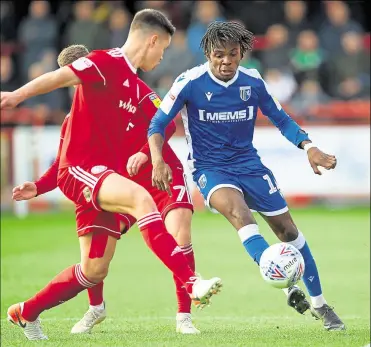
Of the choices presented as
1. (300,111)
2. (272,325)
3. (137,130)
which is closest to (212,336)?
→ (272,325)

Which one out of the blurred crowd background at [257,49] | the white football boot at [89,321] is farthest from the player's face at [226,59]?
the blurred crowd background at [257,49]

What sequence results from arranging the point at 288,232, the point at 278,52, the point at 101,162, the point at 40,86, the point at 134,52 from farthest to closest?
the point at 278,52, the point at 288,232, the point at 134,52, the point at 101,162, the point at 40,86

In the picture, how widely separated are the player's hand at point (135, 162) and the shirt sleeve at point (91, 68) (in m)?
0.57

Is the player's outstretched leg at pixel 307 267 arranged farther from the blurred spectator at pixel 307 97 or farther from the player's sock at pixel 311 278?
the blurred spectator at pixel 307 97

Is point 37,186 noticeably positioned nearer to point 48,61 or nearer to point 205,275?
point 205,275

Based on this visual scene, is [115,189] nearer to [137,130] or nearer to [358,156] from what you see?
[137,130]

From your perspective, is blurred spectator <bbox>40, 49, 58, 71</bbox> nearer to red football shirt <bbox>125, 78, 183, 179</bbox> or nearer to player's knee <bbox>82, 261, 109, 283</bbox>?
red football shirt <bbox>125, 78, 183, 179</bbox>

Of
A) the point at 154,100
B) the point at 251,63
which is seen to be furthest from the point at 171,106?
the point at 251,63

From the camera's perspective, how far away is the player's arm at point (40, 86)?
715 centimetres

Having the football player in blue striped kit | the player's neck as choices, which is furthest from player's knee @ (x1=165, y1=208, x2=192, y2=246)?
the player's neck

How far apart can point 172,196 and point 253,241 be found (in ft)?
3.08

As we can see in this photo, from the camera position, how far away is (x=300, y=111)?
2014 centimetres

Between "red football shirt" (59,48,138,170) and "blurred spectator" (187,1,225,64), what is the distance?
525 inches

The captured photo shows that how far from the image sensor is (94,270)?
26.2ft
